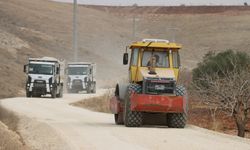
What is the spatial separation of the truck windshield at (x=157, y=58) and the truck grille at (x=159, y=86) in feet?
Result: 4.36

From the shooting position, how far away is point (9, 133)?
25734 millimetres

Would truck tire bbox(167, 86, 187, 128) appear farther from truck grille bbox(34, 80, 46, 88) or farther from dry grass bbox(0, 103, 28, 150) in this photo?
truck grille bbox(34, 80, 46, 88)

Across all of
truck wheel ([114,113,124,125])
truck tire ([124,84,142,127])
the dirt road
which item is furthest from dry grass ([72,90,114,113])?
truck tire ([124,84,142,127])

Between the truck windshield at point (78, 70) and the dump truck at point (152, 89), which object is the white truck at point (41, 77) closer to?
the truck windshield at point (78, 70)

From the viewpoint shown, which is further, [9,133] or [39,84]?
[39,84]

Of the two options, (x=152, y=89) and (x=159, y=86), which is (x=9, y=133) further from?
(x=159, y=86)

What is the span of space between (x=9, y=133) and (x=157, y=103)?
511 centimetres

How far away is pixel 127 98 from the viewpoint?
91.9 ft

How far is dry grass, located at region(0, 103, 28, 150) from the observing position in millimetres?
20156

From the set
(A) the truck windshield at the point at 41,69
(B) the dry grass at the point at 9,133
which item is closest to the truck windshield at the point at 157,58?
(B) the dry grass at the point at 9,133

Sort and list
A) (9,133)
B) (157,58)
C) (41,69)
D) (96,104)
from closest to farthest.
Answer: (9,133) < (157,58) < (96,104) < (41,69)

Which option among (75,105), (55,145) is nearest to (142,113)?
(55,145)

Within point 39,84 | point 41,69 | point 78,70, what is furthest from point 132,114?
point 78,70

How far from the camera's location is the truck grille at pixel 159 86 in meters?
27.9
